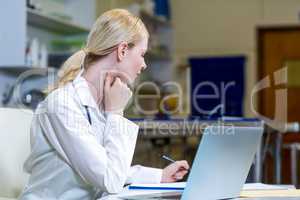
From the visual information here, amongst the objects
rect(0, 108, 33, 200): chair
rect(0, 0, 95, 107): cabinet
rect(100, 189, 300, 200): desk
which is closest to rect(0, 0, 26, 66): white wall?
rect(0, 0, 95, 107): cabinet

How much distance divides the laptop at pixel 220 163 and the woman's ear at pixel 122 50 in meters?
0.42

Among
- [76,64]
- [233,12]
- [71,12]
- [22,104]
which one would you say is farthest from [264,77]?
[76,64]

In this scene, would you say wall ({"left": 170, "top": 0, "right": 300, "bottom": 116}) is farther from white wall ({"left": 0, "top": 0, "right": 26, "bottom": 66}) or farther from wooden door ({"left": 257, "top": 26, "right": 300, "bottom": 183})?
white wall ({"left": 0, "top": 0, "right": 26, "bottom": 66})

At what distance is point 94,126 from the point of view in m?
1.30

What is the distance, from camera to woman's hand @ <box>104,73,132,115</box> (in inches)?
51.8

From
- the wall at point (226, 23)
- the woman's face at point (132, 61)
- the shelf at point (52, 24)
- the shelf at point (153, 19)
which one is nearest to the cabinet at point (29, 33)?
the shelf at point (52, 24)

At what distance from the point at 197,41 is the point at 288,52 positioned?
0.99m

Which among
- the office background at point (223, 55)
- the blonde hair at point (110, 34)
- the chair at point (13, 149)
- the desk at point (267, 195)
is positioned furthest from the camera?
the office background at point (223, 55)

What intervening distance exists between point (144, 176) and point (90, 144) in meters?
0.30

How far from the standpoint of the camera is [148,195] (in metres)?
1.14

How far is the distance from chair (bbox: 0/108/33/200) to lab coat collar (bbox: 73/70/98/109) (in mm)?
377

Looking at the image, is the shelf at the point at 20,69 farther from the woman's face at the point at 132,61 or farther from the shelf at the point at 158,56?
the shelf at the point at 158,56

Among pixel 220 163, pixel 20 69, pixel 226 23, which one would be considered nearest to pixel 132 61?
pixel 220 163

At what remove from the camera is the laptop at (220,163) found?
3.23 feet
